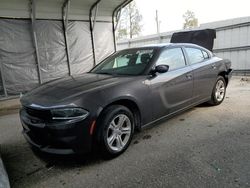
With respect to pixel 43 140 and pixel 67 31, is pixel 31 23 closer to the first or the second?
pixel 67 31

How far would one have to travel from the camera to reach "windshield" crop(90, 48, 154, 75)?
3600mm

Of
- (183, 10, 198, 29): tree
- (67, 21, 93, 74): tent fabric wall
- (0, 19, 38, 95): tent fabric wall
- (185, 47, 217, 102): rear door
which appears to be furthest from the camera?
(183, 10, 198, 29): tree

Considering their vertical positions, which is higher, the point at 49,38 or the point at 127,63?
the point at 49,38

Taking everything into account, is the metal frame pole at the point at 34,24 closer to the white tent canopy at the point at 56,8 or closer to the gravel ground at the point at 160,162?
the white tent canopy at the point at 56,8

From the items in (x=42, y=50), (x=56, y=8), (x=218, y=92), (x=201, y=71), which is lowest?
(x=218, y=92)

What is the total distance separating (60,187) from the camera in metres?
2.47

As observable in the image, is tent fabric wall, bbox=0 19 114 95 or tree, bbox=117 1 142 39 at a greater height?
tree, bbox=117 1 142 39

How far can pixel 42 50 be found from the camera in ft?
23.9

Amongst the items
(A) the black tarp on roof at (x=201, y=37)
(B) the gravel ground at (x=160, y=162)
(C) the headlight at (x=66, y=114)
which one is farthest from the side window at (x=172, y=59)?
(A) the black tarp on roof at (x=201, y=37)

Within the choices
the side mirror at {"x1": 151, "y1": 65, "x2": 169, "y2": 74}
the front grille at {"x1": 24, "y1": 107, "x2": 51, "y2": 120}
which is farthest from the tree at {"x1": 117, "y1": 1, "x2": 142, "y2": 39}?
the front grille at {"x1": 24, "y1": 107, "x2": 51, "y2": 120}

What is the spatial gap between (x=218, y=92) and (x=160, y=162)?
9.58 ft

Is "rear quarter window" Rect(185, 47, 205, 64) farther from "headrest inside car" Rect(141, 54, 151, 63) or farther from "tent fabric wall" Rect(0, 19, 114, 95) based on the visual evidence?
"tent fabric wall" Rect(0, 19, 114, 95)

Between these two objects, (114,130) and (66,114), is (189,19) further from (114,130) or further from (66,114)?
(66,114)

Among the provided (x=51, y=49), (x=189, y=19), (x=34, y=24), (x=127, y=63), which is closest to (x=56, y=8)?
(x=34, y=24)
